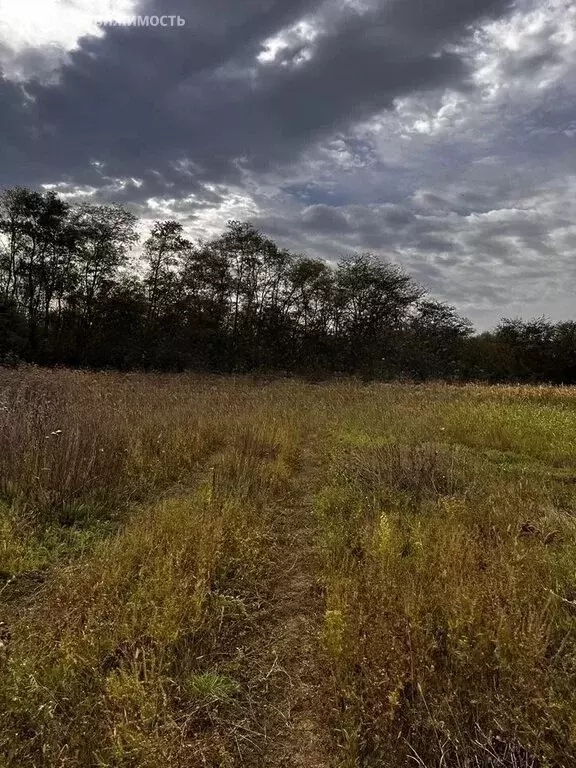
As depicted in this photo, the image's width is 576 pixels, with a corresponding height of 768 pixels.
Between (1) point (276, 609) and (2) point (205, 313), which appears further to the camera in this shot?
(2) point (205, 313)

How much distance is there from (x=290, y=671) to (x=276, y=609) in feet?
2.08

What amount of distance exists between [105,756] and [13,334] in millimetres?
21912

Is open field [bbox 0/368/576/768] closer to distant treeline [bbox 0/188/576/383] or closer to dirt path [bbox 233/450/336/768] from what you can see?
dirt path [bbox 233/450/336/768]

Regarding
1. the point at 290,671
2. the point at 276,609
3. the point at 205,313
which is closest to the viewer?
the point at 290,671

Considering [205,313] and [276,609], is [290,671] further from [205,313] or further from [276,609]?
[205,313]

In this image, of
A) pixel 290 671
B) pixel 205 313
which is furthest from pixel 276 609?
pixel 205 313

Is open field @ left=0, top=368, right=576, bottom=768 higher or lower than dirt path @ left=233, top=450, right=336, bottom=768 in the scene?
higher

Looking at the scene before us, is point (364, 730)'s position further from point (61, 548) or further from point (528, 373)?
point (528, 373)

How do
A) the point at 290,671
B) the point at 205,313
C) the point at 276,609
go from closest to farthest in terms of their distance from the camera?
the point at 290,671, the point at 276,609, the point at 205,313

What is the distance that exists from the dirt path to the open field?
1 centimetres

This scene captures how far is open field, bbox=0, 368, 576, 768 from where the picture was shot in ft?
7.34

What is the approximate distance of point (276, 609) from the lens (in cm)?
340

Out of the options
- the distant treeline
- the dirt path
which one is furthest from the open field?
the distant treeline

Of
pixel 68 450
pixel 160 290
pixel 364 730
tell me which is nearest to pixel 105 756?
pixel 364 730
